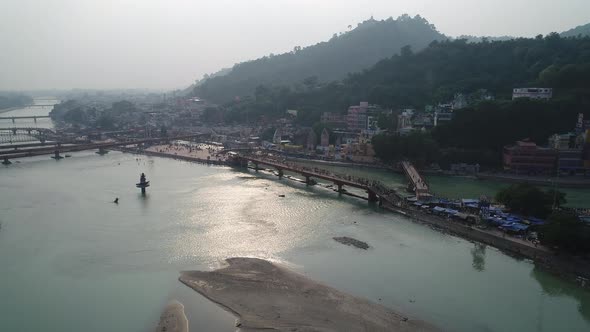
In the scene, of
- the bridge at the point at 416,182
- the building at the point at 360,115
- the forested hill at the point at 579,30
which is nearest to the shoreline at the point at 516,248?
the bridge at the point at 416,182

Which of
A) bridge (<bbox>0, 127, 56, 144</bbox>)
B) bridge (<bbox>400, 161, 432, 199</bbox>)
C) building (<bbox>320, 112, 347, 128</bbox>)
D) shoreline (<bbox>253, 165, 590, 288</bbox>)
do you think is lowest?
shoreline (<bbox>253, 165, 590, 288</bbox>)

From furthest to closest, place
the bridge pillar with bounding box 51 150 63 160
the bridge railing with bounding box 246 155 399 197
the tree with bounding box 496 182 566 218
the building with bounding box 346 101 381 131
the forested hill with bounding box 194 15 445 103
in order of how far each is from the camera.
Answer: the forested hill with bounding box 194 15 445 103, the building with bounding box 346 101 381 131, the bridge pillar with bounding box 51 150 63 160, the bridge railing with bounding box 246 155 399 197, the tree with bounding box 496 182 566 218

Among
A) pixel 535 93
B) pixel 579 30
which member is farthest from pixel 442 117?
pixel 579 30

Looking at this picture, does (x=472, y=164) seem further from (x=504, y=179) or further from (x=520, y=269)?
(x=520, y=269)

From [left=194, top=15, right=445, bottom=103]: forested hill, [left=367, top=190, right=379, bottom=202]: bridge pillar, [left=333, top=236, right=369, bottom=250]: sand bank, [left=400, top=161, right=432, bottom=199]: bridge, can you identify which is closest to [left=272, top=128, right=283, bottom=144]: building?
[left=400, top=161, right=432, bottom=199]: bridge

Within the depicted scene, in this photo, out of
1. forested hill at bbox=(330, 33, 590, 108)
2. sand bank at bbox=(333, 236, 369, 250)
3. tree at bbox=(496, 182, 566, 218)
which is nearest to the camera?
sand bank at bbox=(333, 236, 369, 250)

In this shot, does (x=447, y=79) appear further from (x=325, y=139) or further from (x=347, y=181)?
(x=347, y=181)

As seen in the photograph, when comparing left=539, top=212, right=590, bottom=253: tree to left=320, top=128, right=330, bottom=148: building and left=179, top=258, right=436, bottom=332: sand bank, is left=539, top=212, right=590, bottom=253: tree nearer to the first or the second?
left=179, top=258, right=436, bottom=332: sand bank

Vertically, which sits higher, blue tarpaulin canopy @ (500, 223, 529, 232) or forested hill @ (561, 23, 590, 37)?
forested hill @ (561, 23, 590, 37)
